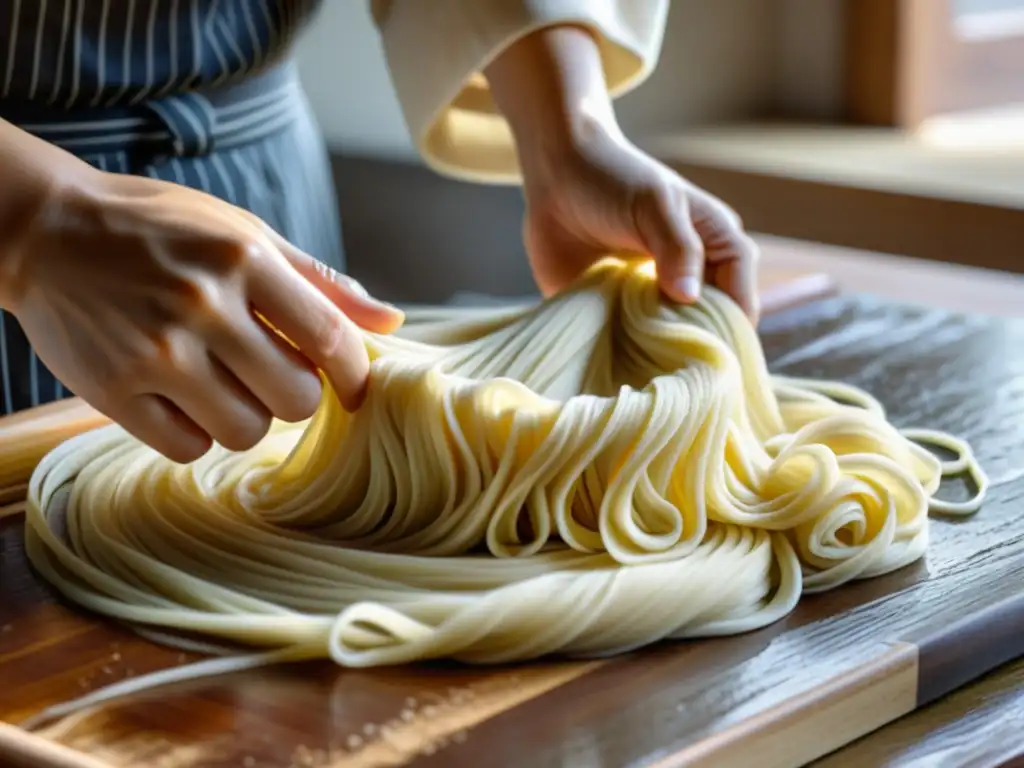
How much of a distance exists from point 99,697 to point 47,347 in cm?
25

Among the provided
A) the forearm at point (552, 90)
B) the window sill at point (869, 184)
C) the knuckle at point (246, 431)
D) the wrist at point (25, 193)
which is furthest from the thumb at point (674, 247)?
the window sill at point (869, 184)

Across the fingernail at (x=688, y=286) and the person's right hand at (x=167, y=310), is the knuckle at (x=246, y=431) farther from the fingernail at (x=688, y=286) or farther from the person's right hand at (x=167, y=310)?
the fingernail at (x=688, y=286)

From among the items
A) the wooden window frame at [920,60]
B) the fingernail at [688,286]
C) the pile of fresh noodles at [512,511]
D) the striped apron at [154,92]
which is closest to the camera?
the pile of fresh noodles at [512,511]

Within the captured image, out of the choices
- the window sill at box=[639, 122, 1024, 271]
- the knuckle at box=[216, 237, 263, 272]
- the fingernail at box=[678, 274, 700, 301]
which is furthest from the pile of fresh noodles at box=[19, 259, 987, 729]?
the window sill at box=[639, 122, 1024, 271]

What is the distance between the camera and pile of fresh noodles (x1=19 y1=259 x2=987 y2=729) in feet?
3.33

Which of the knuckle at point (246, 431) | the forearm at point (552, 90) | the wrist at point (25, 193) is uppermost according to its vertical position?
the wrist at point (25, 193)

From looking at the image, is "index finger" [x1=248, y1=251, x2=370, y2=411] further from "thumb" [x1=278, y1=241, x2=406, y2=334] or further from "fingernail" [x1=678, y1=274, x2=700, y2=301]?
"fingernail" [x1=678, y1=274, x2=700, y2=301]

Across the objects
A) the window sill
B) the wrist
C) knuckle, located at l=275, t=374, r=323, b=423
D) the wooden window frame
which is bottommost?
the window sill

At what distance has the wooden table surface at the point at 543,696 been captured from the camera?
0.88 metres

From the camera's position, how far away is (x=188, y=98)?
1.48m

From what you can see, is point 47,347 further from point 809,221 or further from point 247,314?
point 809,221

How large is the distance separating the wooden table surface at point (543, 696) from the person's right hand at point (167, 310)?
0.16 m

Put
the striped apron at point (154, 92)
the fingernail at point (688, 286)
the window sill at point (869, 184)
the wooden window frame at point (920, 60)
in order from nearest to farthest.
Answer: the fingernail at point (688, 286) → the striped apron at point (154, 92) → the window sill at point (869, 184) → the wooden window frame at point (920, 60)

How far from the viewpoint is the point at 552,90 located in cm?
146
